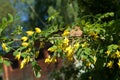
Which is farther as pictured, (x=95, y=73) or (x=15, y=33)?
(x=95, y=73)

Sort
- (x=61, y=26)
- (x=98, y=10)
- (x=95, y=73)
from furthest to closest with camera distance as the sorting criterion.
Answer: (x=98, y=10) < (x=95, y=73) < (x=61, y=26)

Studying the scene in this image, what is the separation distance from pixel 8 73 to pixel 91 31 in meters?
18.2

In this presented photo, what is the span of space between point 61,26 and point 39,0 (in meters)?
33.4

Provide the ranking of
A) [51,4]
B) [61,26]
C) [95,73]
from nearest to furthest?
1. [61,26]
2. [95,73]
3. [51,4]

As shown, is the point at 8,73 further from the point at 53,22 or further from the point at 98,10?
the point at 53,22

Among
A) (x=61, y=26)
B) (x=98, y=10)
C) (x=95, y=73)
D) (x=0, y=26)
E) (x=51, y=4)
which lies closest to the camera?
(x=0, y=26)

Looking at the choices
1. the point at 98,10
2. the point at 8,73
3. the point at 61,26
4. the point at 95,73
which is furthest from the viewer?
the point at 8,73

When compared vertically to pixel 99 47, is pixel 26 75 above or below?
below

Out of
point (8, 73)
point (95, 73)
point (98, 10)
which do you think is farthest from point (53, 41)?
point (8, 73)

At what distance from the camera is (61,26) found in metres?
4.70

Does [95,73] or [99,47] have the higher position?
[99,47]

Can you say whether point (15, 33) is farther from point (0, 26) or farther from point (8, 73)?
point (8, 73)

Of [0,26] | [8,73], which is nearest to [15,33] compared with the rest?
[0,26]

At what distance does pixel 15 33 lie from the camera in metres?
4.27
